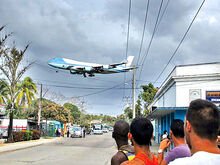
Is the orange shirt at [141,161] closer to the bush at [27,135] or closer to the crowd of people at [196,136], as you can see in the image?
the crowd of people at [196,136]

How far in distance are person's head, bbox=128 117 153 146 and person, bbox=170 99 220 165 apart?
0.87 meters

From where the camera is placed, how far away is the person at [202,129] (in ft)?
5.93

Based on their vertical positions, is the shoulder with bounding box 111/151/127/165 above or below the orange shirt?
below

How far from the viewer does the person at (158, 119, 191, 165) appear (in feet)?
10.7

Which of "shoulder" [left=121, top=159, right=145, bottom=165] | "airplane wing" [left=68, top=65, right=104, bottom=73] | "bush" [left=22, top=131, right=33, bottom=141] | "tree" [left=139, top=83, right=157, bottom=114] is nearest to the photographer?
"shoulder" [left=121, top=159, right=145, bottom=165]

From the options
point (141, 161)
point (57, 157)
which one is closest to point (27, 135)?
point (57, 157)

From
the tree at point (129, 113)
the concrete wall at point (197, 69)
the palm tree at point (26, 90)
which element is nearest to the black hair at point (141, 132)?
the concrete wall at point (197, 69)

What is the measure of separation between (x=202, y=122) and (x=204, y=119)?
29 millimetres

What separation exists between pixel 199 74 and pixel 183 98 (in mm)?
2524

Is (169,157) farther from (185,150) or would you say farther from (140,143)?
(140,143)

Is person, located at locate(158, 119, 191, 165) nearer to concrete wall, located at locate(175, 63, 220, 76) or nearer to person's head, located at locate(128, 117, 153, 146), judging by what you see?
person's head, located at locate(128, 117, 153, 146)

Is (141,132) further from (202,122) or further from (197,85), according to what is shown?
(197,85)

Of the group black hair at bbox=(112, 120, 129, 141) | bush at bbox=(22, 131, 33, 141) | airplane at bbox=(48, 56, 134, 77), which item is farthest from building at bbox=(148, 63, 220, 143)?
black hair at bbox=(112, 120, 129, 141)

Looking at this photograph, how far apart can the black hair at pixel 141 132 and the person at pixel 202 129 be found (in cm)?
87
